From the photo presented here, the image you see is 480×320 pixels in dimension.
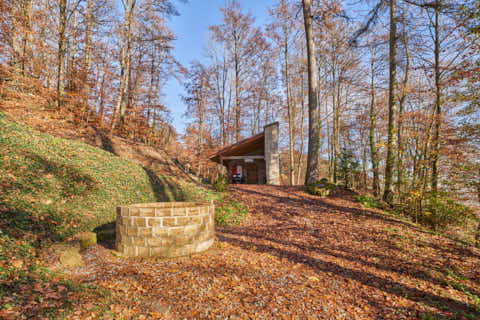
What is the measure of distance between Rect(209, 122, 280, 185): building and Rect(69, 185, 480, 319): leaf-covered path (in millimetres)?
8068

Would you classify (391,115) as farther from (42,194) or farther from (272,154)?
(42,194)

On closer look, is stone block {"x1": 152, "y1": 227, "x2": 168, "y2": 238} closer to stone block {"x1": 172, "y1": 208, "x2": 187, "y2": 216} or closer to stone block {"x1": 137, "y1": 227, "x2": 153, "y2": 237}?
stone block {"x1": 137, "y1": 227, "x2": 153, "y2": 237}

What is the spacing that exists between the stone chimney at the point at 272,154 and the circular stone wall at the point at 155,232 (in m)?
9.85

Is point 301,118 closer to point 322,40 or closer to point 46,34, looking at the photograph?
point 322,40

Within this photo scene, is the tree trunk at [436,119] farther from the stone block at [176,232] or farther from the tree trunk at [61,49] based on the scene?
the tree trunk at [61,49]

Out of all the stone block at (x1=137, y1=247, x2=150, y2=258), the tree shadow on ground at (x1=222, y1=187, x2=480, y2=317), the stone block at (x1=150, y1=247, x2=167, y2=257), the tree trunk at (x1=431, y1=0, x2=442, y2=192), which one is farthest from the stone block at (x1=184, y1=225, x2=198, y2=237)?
the tree trunk at (x1=431, y1=0, x2=442, y2=192)

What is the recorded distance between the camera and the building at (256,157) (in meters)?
13.8

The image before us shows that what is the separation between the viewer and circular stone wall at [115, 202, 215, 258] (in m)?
4.11

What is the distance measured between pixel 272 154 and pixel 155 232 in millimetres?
10539

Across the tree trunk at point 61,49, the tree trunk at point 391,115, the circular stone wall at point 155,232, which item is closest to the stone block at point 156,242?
the circular stone wall at point 155,232

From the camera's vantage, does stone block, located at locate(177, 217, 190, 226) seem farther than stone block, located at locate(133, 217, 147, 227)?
Yes

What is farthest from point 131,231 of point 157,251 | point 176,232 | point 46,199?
point 46,199

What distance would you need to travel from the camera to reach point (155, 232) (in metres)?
4.11

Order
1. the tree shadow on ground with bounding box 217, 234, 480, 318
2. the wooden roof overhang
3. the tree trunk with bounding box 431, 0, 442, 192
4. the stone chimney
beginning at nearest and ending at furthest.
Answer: the tree shadow on ground with bounding box 217, 234, 480, 318 → the tree trunk with bounding box 431, 0, 442, 192 → the stone chimney → the wooden roof overhang
